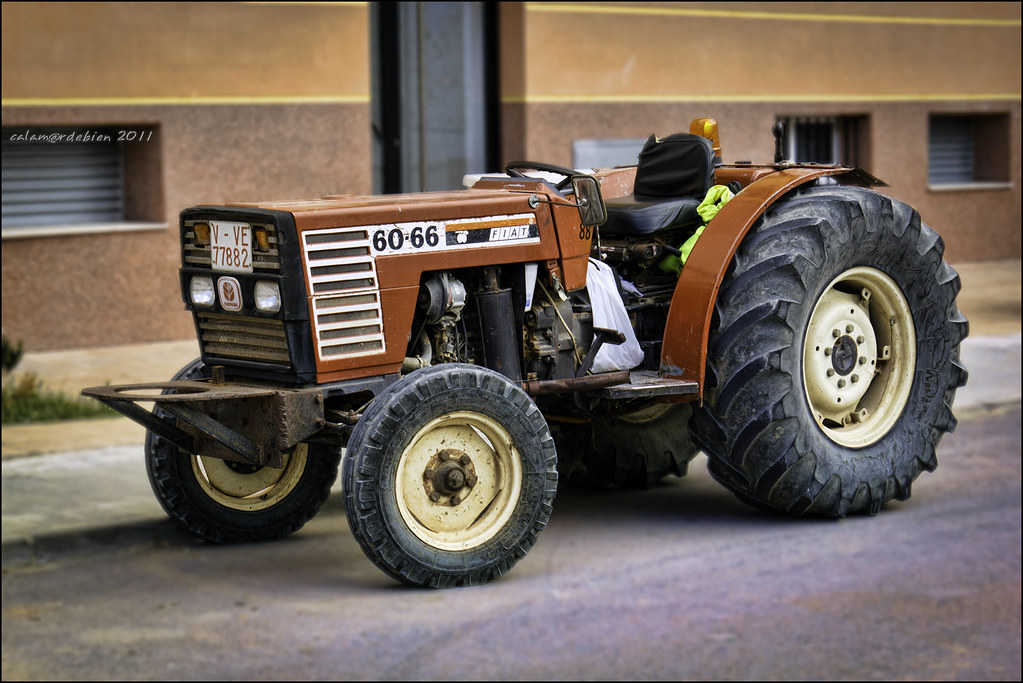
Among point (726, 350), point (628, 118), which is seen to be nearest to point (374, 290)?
point (726, 350)

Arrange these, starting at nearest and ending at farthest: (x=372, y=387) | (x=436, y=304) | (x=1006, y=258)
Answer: (x=372, y=387) < (x=436, y=304) < (x=1006, y=258)

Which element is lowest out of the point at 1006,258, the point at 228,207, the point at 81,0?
the point at 1006,258

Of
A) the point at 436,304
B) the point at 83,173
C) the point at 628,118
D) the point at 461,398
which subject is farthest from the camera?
the point at 628,118

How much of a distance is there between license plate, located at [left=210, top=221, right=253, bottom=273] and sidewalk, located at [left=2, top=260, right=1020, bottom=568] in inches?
691

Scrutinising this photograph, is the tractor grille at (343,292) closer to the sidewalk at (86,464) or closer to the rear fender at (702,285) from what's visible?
the rear fender at (702,285)

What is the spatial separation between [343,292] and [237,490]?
0.70m

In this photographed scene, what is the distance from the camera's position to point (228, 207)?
14.4 ft

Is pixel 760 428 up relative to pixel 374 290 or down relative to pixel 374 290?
down

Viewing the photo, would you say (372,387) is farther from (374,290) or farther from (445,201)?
(445,201)

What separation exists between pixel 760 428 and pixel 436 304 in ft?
3.50

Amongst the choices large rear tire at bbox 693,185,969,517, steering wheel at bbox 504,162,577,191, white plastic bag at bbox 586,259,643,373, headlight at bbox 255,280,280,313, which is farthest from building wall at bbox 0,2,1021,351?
headlight at bbox 255,280,280,313

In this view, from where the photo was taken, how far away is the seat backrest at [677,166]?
5066 mm

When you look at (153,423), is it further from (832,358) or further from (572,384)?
(832,358)

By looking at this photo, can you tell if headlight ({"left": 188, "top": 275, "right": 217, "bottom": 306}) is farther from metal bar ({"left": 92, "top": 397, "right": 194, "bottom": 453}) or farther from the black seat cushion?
the black seat cushion
